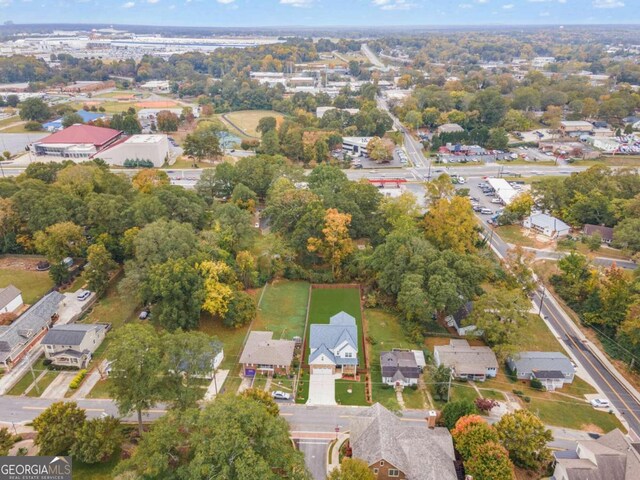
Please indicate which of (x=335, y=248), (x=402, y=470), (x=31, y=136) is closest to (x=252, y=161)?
(x=335, y=248)

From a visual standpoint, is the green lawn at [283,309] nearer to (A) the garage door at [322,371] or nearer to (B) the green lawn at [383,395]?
(A) the garage door at [322,371]

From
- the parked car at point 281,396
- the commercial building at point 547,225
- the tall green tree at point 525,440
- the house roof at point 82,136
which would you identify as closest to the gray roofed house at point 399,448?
the tall green tree at point 525,440

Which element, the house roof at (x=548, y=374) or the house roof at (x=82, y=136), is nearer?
Answer: the house roof at (x=548, y=374)

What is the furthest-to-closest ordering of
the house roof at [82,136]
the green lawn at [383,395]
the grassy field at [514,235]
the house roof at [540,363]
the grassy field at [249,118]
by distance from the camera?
1. the grassy field at [249,118]
2. the house roof at [82,136]
3. the grassy field at [514,235]
4. the house roof at [540,363]
5. the green lawn at [383,395]

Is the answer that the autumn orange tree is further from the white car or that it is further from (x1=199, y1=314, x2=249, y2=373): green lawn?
the white car

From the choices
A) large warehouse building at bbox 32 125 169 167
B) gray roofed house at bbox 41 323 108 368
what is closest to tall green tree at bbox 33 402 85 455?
gray roofed house at bbox 41 323 108 368

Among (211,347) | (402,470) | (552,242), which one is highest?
(211,347)

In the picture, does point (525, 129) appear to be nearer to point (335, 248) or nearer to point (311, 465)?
point (335, 248)
